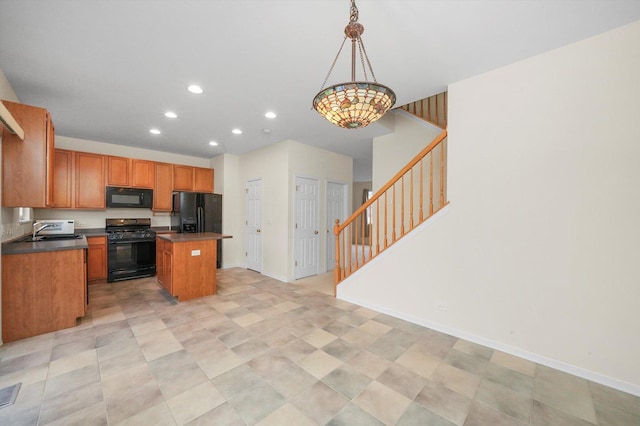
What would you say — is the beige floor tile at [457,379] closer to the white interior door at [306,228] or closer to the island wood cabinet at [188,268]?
the white interior door at [306,228]

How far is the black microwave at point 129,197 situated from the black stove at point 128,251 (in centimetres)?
44

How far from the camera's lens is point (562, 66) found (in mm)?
Result: 2221

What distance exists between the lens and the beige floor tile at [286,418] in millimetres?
1596

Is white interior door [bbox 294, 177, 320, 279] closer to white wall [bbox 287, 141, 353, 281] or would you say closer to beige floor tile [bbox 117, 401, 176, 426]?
white wall [bbox 287, 141, 353, 281]

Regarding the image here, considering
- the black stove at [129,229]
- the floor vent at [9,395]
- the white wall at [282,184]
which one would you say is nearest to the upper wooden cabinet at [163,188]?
the black stove at [129,229]

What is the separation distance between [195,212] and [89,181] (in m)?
1.90

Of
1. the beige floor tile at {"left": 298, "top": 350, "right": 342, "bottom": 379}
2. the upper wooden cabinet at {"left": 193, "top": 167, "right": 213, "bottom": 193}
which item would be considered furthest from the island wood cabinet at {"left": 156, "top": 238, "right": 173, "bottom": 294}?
the beige floor tile at {"left": 298, "top": 350, "right": 342, "bottom": 379}

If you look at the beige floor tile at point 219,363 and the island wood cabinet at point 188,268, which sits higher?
the island wood cabinet at point 188,268

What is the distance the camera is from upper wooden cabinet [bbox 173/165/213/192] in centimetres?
575

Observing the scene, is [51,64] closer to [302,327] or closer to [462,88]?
[302,327]

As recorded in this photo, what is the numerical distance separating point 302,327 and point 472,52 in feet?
10.7

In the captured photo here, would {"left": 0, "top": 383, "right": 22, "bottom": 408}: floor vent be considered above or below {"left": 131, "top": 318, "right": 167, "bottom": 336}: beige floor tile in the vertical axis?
above

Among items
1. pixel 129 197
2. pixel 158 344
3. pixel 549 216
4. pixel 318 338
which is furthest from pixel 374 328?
pixel 129 197

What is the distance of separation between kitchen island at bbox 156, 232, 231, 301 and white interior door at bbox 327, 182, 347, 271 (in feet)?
8.35
